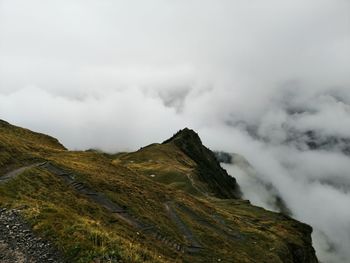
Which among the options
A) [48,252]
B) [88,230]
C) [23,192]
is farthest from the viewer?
[23,192]

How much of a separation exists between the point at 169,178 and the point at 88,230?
12660cm

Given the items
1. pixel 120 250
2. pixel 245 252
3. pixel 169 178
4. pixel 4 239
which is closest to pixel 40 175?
pixel 4 239

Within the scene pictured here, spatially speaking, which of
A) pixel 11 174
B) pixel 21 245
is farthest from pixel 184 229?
pixel 21 245

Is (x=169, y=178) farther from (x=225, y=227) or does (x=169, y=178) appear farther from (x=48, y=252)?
(x=48, y=252)

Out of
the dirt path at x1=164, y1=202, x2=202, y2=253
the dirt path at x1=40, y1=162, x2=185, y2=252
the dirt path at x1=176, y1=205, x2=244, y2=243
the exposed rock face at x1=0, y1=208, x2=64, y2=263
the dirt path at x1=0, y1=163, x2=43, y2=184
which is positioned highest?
the dirt path at x1=176, y1=205, x2=244, y2=243

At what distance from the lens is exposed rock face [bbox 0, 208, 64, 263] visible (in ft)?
122

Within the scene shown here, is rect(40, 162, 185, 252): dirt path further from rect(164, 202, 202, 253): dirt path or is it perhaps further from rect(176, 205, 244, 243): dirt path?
rect(176, 205, 244, 243): dirt path

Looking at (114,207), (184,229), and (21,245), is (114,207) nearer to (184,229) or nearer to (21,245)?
(184,229)

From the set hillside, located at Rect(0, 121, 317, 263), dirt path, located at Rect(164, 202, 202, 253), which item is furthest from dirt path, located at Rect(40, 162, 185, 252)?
dirt path, located at Rect(164, 202, 202, 253)

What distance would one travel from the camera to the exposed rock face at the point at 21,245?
1462 inches

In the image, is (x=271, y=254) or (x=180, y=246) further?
(x=271, y=254)

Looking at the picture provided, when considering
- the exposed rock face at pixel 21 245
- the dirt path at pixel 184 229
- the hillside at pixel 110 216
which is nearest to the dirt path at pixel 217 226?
the hillside at pixel 110 216

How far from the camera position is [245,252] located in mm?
89438

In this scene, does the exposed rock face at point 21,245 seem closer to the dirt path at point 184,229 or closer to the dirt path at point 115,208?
the dirt path at point 115,208
